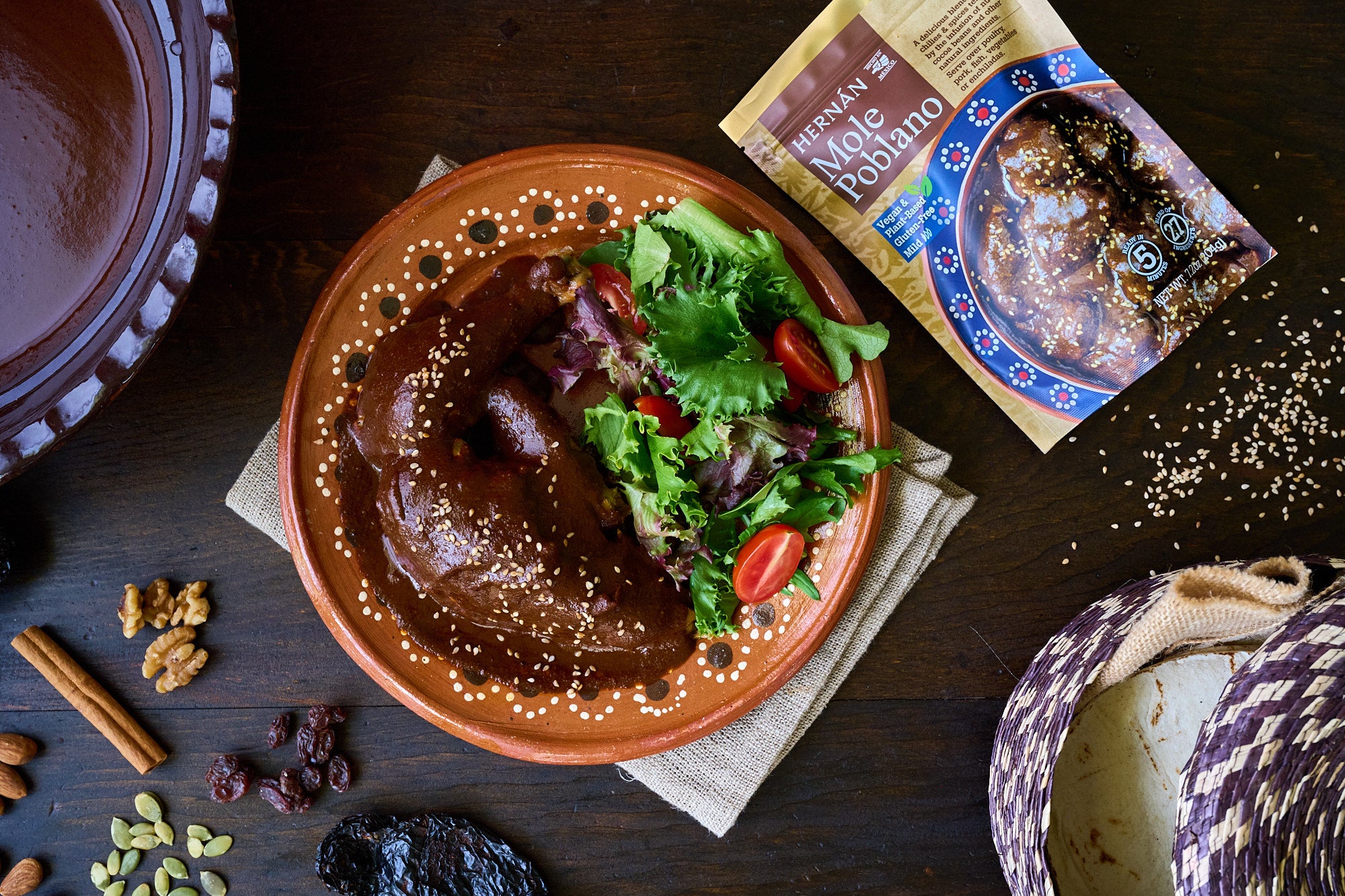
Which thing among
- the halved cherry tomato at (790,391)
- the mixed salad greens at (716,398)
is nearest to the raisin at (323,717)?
the mixed salad greens at (716,398)

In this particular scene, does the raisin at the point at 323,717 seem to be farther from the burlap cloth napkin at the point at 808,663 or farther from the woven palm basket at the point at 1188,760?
the woven palm basket at the point at 1188,760

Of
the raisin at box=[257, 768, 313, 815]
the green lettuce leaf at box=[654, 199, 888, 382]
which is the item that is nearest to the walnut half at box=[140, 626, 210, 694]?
the raisin at box=[257, 768, 313, 815]

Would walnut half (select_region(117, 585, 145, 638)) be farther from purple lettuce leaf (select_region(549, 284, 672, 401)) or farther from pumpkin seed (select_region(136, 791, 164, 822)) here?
purple lettuce leaf (select_region(549, 284, 672, 401))

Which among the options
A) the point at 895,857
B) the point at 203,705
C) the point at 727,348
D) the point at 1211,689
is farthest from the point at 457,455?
the point at 1211,689

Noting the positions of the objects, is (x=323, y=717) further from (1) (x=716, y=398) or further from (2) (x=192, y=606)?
(1) (x=716, y=398)

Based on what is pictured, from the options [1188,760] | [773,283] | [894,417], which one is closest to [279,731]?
[773,283]
